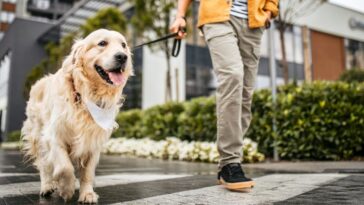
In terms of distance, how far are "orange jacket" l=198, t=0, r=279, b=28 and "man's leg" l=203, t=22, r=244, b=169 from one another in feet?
0.45

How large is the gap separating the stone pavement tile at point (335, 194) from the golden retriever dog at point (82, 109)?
146 cm

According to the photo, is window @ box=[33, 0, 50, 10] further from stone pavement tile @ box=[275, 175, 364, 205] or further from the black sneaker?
stone pavement tile @ box=[275, 175, 364, 205]

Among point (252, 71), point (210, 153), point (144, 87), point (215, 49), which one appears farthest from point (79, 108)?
point (144, 87)

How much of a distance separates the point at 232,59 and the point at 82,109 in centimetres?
134

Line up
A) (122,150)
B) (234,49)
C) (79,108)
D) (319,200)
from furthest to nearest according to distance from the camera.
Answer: (122,150) < (234,49) < (79,108) < (319,200)

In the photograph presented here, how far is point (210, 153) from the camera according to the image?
749 centimetres

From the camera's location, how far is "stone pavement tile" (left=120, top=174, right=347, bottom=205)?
2.78m

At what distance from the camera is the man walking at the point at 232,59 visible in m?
3.39

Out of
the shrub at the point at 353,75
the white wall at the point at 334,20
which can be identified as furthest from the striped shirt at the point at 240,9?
the white wall at the point at 334,20

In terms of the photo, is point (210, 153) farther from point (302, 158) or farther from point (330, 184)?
point (330, 184)

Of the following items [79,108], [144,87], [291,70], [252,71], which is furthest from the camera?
[291,70]

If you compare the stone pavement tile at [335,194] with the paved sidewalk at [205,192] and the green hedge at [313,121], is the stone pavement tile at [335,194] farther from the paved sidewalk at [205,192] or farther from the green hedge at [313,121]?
the green hedge at [313,121]

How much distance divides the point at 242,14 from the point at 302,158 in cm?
433

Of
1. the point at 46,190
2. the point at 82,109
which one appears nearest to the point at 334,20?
the point at 82,109
